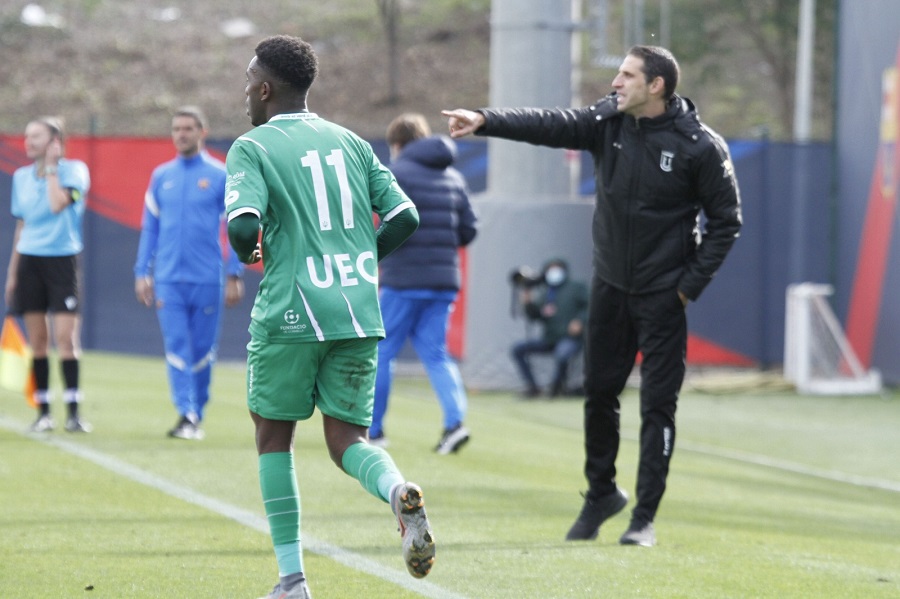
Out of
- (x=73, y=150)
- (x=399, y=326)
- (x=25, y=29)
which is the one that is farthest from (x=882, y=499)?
(x=25, y=29)

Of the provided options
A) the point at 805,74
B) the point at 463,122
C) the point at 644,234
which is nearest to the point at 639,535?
the point at 644,234

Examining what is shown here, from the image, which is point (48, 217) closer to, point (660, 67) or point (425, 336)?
point (425, 336)

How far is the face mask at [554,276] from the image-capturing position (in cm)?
1541

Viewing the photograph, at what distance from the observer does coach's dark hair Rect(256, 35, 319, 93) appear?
5211 mm

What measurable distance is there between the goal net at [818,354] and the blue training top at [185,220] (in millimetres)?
8364

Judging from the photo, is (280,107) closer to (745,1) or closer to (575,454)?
(575,454)

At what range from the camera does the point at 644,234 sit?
6.74 metres

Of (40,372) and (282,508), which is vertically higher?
(282,508)

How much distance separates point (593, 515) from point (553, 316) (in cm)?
842

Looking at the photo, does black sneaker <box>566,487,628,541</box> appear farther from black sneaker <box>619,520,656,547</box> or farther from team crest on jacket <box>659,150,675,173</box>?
team crest on jacket <box>659,150,675,173</box>

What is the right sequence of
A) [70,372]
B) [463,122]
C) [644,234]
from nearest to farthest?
1. [463,122]
2. [644,234]
3. [70,372]

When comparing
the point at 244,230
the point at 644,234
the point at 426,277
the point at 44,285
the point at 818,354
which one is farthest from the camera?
the point at 818,354

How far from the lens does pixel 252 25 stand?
43.1 metres

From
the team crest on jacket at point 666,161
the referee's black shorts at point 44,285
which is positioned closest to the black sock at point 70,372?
the referee's black shorts at point 44,285
